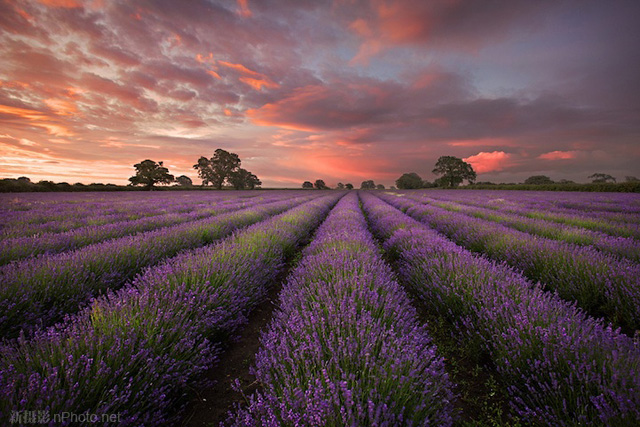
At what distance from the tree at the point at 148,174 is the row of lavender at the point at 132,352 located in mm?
50374

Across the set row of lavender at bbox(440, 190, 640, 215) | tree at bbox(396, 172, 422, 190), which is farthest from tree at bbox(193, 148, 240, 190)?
tree at bbox(396, 172, 422, 190)

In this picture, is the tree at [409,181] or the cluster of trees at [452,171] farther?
the tree at [409,181]

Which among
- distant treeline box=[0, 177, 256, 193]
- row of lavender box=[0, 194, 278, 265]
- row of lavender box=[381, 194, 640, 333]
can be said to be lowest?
row of lavender box=[381, 194, 640, 333]

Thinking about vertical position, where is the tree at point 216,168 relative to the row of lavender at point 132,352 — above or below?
above

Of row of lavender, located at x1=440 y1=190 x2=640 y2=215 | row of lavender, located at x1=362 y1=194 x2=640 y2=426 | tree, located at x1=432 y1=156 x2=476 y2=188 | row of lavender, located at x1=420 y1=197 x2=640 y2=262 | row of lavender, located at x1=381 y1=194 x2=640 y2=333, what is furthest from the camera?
tree, located at x1=432 y1=156 x2=476 y2=188

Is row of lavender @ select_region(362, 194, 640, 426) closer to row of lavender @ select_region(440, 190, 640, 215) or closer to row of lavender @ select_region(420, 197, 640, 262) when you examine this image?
row of lavender @ select_region(420, 197, 640, 262)

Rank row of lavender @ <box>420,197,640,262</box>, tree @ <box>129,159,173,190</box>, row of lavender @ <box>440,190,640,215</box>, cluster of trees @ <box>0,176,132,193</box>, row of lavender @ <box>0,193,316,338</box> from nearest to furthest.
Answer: row of lavender @ <box>0,193,316,338</box> < row of lavender @ <box>420,197,640,262</box> < row of lavender @ <box>440,190,640,215</box> < cluster of trees @ <box>0,176,132,193</box> < tree @ <box>129,159,173,190</box>

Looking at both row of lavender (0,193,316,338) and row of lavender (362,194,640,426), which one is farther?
row of lavender (0,193,316,338)

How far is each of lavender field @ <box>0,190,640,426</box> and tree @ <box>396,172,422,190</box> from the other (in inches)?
3356

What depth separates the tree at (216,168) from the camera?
5000 cm

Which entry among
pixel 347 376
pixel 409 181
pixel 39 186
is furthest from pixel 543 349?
pixel 409 181

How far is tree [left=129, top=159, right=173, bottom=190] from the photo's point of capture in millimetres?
44594

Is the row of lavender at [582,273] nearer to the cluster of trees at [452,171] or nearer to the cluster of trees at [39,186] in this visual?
the cluster of trees at [39,186]

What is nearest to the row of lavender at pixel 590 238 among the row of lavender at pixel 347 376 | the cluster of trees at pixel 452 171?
the row of lavender at pixel 347 376
